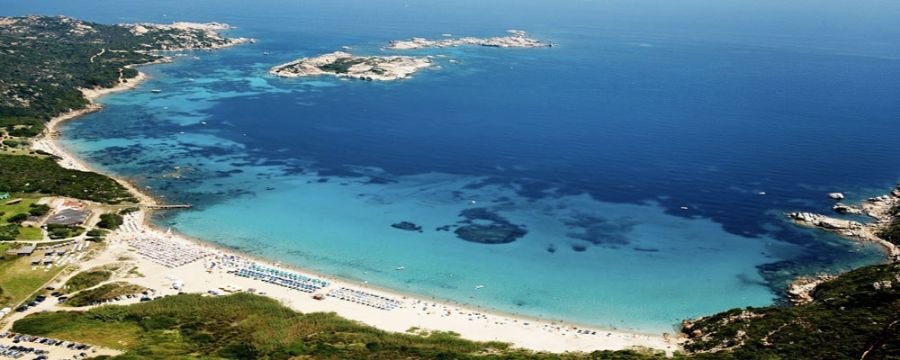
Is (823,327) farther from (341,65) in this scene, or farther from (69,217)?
(341,65)

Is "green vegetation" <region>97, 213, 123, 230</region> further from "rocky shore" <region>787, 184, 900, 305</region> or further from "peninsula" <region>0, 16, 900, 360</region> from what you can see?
"rocky shore" <region>787, 184, 900, 305</region>

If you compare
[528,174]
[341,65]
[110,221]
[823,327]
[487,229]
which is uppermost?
[341,65]

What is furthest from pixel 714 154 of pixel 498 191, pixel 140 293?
pixel 140 293

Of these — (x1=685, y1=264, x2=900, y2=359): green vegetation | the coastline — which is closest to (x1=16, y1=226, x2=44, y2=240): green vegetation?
the coastline

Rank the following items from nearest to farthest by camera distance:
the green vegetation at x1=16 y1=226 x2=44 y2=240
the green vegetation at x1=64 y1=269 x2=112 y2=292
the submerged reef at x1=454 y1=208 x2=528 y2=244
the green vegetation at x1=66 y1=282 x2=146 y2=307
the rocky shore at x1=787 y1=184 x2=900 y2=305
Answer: the green vegetation at x1=66 y1=282 x2=146 y2=307 → the green vegetation at x1=64 y1=269 x2=112 y2=292 → the rocky shore at x1=787 y1=184 x2=900 y2=305 → the green vegetation at x1=16 y1=226 x2=44 y2=240 → the submerged reef at x1=454 y1=208 x2=528 y2=244

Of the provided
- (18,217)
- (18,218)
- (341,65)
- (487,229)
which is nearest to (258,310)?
(487,229)

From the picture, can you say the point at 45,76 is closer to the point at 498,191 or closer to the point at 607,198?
the point at 498,191
